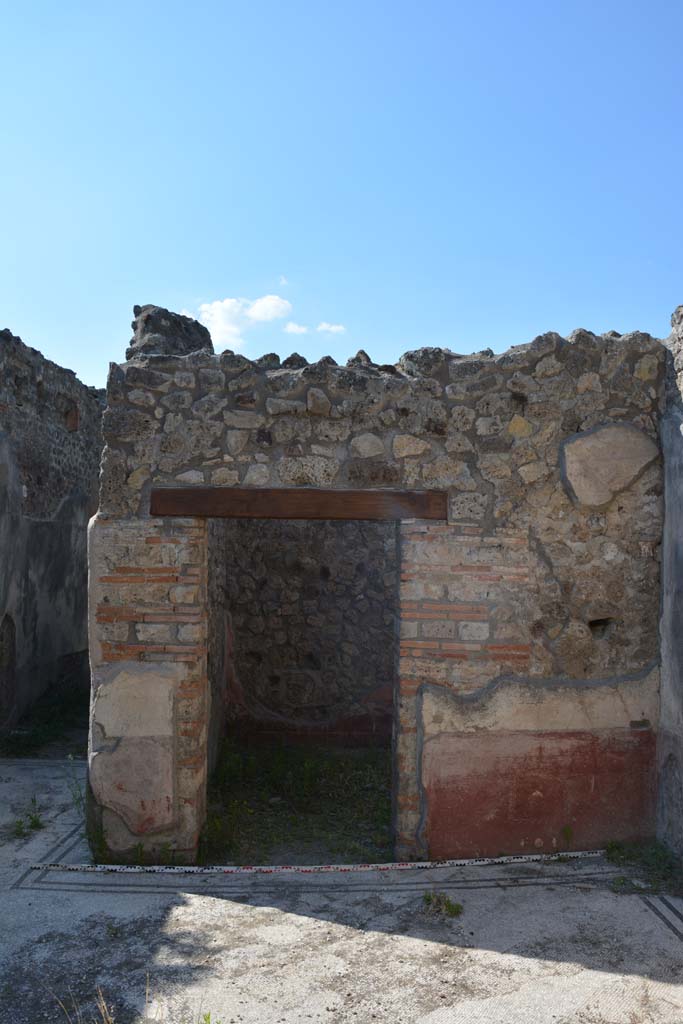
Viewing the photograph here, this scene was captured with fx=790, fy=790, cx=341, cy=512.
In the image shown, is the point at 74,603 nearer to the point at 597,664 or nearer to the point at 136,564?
the point at 136,564

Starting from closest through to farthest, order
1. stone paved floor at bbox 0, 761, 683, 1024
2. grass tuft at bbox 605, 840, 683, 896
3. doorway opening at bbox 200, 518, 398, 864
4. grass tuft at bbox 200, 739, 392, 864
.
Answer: stone paved floor at bbox 0, 761, 683, 1024 → grass tuft at bbox 605, 840, 683, 896 → grass tuft at bbox 200, 739, 392, 864 → doorway opening at bbox 200, 518, 398, 864

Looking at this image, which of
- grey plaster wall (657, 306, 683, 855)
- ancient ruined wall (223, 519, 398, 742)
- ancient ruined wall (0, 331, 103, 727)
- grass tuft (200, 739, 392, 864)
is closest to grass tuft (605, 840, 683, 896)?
grey plaster wall (657, 306, 683, 855)

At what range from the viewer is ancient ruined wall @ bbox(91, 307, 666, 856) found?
4.11m

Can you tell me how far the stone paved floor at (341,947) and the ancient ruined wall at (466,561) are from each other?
416 millimetres

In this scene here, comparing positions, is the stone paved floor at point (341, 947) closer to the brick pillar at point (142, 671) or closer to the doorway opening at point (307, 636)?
the brick pillar at point (142, 671)

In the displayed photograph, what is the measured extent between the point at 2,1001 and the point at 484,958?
5.86ft

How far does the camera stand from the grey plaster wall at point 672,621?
13.1 ft

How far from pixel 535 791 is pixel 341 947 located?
1.40m

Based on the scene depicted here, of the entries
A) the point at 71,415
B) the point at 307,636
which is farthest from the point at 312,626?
the point at 71,415

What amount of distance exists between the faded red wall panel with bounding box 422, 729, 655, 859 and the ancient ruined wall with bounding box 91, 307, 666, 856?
0.01 meters

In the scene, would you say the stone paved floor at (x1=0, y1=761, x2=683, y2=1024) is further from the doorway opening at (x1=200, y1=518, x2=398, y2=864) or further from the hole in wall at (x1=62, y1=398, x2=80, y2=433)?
the hole in wall at (x1=62, y1=398, x2=80, y2=433)

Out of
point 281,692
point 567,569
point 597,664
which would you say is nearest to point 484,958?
point 597,664

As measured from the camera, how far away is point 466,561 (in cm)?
412

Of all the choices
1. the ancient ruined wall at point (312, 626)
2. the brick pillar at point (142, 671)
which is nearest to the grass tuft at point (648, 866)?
the brick pillar at point (142, 671)
